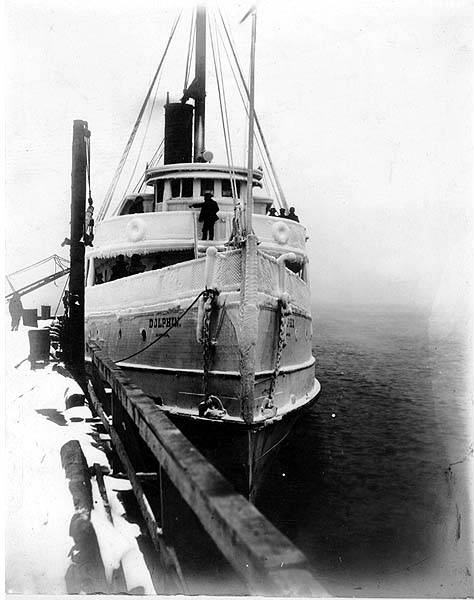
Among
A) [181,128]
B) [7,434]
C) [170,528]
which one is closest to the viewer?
[170,528]

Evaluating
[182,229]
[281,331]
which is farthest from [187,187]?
[281,331]

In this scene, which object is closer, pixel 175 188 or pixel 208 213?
pixel 208 213

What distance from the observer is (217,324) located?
8.65 meters

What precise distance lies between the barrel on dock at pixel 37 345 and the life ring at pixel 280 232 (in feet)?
17.3

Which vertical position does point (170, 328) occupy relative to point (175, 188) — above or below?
below

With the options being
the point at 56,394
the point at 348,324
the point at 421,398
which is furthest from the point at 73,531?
the point at 348,324

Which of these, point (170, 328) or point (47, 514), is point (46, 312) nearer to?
point (170, 328)

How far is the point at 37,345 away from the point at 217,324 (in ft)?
11.3

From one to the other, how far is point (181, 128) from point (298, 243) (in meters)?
5.82

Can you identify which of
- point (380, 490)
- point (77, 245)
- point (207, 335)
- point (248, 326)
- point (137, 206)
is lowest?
point (380, 490)

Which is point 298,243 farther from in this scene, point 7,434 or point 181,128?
point 7,434

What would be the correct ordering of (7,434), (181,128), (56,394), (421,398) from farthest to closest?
(421,398)
(181,128)
(56,394)
(7,434)

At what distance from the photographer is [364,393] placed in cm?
2209

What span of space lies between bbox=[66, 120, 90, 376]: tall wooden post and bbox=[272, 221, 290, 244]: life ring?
174 inches
